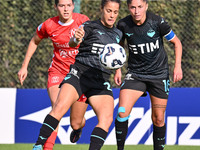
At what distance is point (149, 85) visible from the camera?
21.1ft

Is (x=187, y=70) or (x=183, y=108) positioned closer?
(x=183, y=108)

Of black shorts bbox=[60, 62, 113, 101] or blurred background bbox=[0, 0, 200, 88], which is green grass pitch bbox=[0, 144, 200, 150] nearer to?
blurred background bbox=[0, 0, 200, 88]

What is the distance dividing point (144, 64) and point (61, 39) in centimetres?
113

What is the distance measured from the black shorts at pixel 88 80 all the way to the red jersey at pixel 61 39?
26.8 inches

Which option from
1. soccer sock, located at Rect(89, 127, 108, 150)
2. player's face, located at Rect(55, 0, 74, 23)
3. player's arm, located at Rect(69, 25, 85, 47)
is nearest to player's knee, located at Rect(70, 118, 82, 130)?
soccer sock, located at Rect(89, 127, 108, 150)

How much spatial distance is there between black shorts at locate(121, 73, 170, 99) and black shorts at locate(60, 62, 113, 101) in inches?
26.2

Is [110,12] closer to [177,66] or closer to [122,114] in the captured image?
[177,66]

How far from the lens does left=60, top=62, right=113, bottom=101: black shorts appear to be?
562cm

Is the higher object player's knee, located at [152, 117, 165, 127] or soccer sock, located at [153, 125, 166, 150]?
player's knee, located at [152, 117, 165, 127]

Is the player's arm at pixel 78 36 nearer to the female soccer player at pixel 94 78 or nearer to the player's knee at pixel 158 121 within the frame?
the female soccer player at pixel 94 78

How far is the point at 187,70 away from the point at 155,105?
2.94 metres

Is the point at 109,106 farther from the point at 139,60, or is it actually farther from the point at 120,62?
the point at 139,60

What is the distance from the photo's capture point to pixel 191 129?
8.55 metres

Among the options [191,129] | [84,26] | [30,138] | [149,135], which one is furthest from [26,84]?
[84,26]
